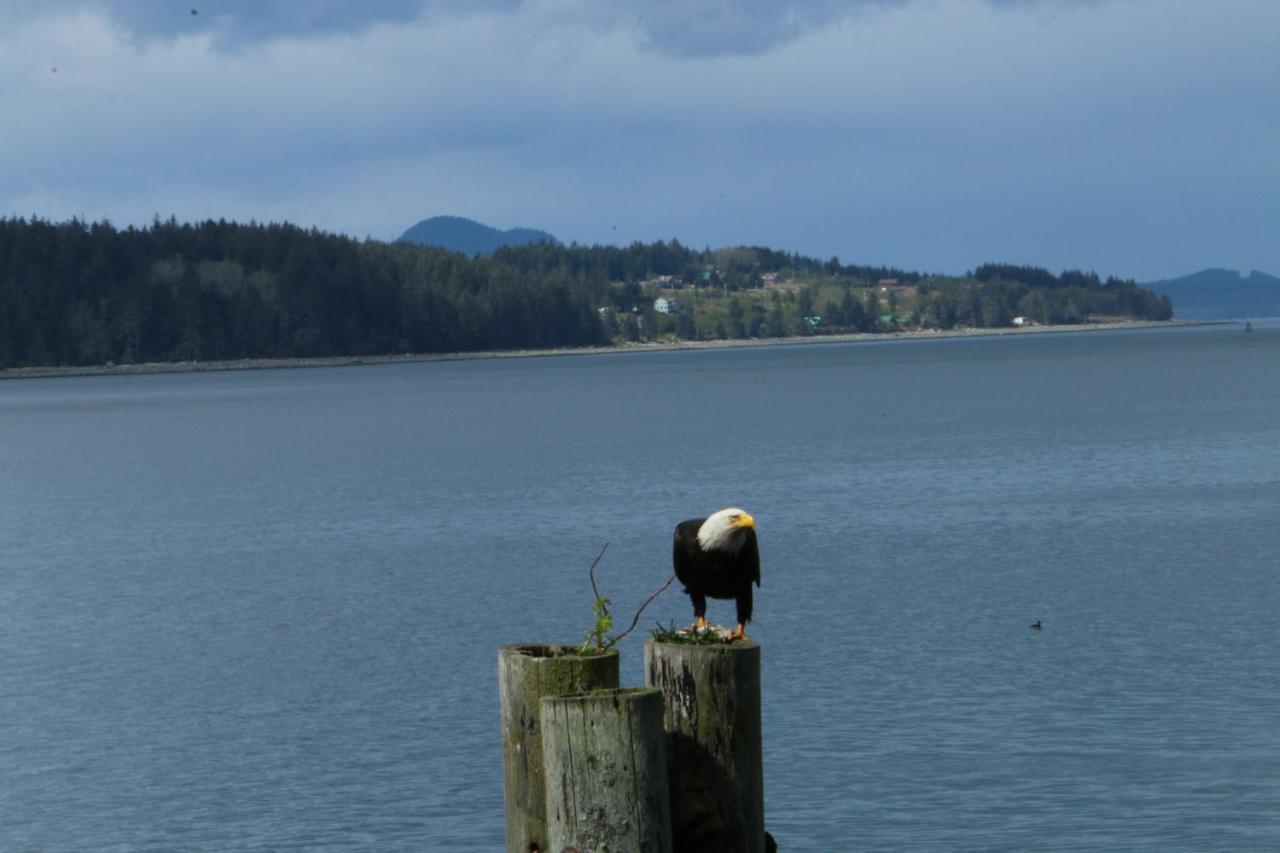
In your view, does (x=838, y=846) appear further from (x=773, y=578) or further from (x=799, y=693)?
(x=773, y=578)

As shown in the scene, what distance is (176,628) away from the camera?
3256cm

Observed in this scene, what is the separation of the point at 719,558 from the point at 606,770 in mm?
2269

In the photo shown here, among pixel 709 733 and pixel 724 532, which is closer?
pixel 709 733

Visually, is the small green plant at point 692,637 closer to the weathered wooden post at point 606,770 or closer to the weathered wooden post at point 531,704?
the weathered wooden post at point 531,704

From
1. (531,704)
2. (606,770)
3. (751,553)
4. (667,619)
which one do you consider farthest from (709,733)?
(667,619)

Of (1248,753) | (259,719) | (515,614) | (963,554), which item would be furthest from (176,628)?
(1248,753)

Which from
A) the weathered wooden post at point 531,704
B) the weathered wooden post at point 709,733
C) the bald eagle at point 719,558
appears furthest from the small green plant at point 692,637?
the bald eagle at point 719,558

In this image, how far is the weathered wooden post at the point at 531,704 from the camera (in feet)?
33.9

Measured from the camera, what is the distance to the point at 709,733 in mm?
10469

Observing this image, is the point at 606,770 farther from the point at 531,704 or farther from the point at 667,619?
the point at 667,619

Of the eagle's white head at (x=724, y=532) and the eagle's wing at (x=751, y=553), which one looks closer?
the eagle's white head at (x=724, y=532)

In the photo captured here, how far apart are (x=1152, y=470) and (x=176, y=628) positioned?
37747 millimetres

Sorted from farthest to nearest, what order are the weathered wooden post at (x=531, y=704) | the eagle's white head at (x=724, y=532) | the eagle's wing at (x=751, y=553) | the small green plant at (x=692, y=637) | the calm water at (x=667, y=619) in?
the calm water at (x=667, y=619) → the eagle's wing at (x=751, y=553) → the eagle's white head at (x=724, y=532) → the small green plant at (x=692, y=637) → the weathered wooden post at (x=531, y=704)

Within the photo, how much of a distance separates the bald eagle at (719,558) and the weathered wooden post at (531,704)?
147 cm
